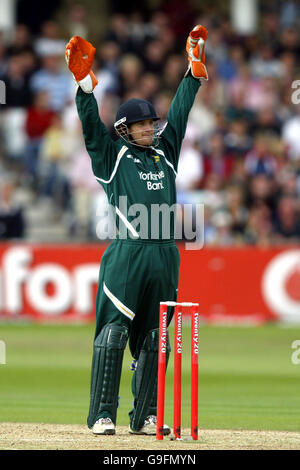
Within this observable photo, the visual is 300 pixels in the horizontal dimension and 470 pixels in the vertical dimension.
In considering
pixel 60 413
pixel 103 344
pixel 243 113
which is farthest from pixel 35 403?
pixel 243 113

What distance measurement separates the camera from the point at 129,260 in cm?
817

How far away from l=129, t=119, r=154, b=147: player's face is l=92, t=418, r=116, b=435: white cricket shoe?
2.12m

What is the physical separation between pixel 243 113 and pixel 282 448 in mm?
14511

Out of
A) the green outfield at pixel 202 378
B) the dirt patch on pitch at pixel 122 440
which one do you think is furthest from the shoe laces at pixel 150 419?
the green outfield at pixel 202 378

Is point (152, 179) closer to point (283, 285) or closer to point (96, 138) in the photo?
point (96, 138)

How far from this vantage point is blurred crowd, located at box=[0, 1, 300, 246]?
19375mm

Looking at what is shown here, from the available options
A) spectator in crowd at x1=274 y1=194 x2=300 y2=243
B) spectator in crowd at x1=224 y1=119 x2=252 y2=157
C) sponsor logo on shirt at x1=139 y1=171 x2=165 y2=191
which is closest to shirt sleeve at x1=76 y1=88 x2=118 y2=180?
sponsor logo on shirt at x1=139 y1=171 x2=165 y2=191

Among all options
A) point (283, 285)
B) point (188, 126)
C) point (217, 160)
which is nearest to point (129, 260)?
point (283, 285)

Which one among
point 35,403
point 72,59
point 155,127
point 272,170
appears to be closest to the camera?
point 72,59

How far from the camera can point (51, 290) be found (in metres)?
18.7

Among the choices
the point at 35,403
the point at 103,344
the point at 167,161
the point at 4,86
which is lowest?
the point at 35,403

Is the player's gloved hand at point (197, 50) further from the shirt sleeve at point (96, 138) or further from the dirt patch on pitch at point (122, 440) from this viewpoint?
the dirt patch on pitch at point (122, 440)
